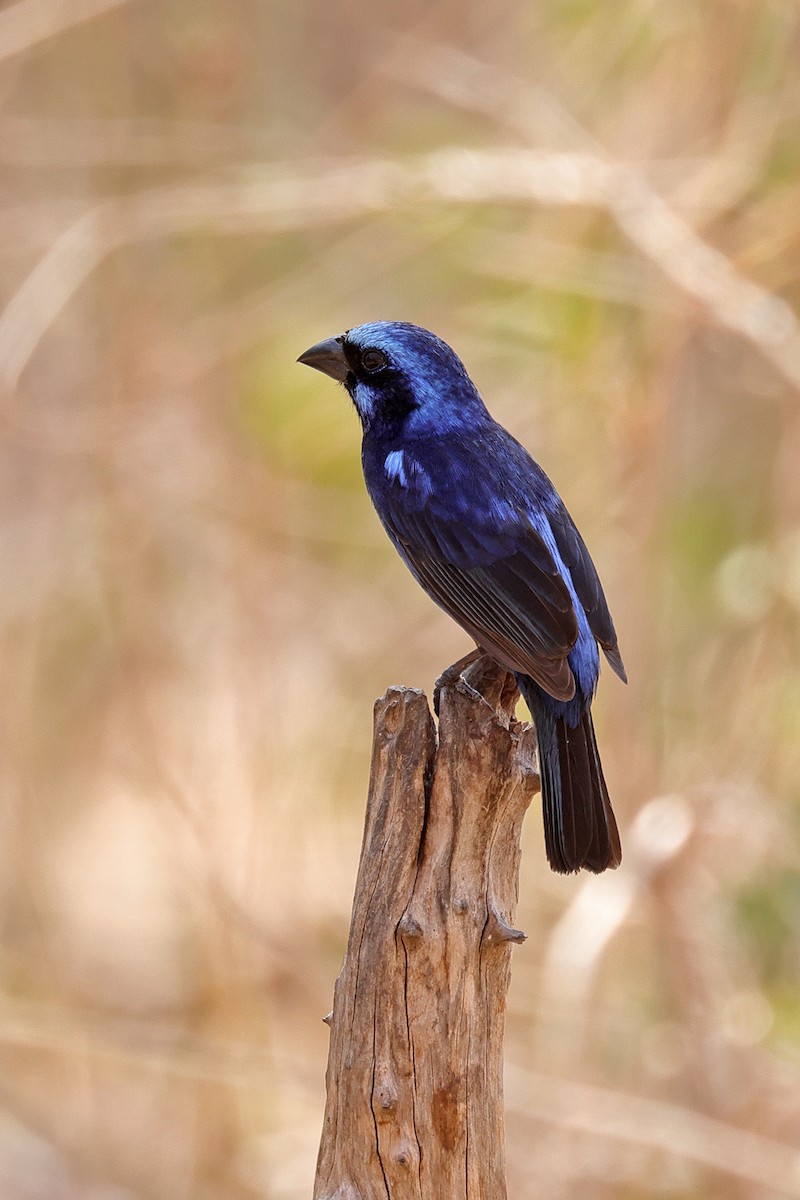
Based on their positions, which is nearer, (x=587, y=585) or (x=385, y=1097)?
(x=385, y=1097)

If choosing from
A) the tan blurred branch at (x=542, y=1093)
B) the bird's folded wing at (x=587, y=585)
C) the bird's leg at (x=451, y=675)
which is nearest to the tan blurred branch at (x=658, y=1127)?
the tan blurred branch at (x=542, y=1093)

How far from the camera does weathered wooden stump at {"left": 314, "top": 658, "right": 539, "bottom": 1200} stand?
8.48ft

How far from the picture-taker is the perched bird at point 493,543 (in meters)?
3.15

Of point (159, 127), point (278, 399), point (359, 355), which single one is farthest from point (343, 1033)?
point (159, 127)

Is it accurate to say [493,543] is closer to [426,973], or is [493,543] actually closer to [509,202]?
[426,973]

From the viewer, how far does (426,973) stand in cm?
262

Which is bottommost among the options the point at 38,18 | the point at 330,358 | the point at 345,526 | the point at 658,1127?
the point at 658,1127

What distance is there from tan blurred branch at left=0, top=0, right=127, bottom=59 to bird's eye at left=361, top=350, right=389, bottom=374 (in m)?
1.88

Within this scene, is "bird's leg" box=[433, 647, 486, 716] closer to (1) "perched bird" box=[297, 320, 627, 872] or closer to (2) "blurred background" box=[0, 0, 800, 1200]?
(1) "perched bird" box=[297, 320, 627, 872]

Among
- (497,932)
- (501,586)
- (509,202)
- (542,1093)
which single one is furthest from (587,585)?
(542,1093)

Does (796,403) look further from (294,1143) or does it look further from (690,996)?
(294,1143)

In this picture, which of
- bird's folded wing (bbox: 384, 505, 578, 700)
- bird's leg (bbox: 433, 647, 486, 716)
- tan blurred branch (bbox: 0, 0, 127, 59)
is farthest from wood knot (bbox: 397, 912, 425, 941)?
tan blurred branch (bbox: 0, 0, 127, 59)

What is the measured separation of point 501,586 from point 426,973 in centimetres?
114

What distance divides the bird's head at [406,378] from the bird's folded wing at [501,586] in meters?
0.36
